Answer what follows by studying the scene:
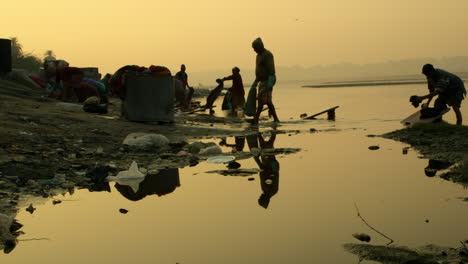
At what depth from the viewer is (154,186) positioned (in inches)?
255

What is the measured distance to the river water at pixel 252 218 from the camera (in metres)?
4.07

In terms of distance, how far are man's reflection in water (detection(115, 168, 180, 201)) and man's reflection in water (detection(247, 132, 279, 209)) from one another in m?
0.96

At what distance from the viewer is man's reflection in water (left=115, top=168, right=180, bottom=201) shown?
20.0 ft

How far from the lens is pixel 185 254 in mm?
4023

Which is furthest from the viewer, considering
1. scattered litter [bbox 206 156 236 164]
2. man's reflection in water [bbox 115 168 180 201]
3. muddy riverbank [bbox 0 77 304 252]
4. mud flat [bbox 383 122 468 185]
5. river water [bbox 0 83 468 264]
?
scattered litter [bbox 206 156 236 164]

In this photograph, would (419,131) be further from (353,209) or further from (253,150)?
(353,209)

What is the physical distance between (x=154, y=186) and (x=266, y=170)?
5.10ft

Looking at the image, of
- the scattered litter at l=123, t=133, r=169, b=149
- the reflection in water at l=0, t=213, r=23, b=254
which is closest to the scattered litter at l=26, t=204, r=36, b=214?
the reflection in water at l=0, t=213, r=23, b=254

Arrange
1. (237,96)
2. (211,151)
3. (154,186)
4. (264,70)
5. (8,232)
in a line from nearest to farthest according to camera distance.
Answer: (8,232) → (154,186) → (211,151) → (264,70) → (237,96)

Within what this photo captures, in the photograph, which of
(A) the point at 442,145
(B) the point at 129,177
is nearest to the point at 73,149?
(B) the point at 129,177

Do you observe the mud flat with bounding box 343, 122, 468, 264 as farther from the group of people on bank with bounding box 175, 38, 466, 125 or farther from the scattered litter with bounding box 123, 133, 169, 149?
the scattered litter with bounding box 123, 133, 169, 149

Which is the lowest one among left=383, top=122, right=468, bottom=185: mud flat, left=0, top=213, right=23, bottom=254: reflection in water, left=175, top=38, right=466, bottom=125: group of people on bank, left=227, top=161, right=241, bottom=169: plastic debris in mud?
left=0, top=213, right=23, bottom=254: reflection in water

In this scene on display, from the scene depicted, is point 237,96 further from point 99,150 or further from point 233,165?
point 233,165

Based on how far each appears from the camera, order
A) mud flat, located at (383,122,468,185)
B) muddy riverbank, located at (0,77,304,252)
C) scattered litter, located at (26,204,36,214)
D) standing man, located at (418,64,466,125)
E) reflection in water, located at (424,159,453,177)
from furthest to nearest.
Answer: standing man, located at (418,64,466,125)
reflection in water, located at (424,159,453,177)
mud flat, located at (383,122,468,185)
muddy riverbank, located at (0,77,304,252)
scattered litter, located at (26,204,36,214)
